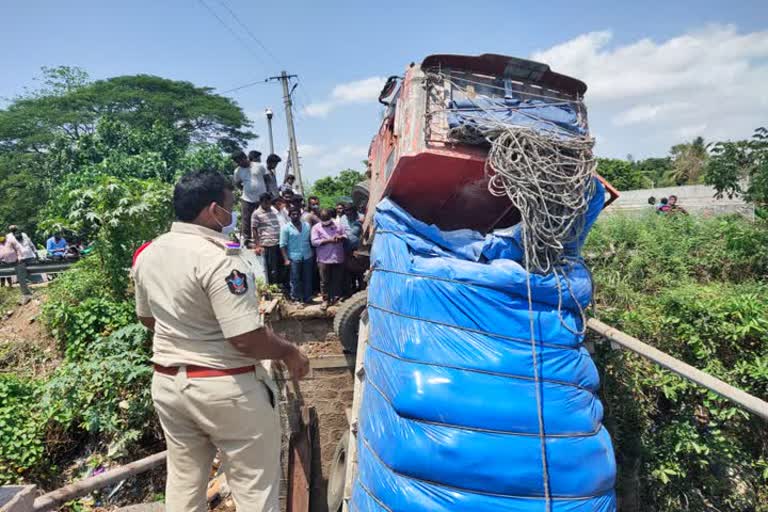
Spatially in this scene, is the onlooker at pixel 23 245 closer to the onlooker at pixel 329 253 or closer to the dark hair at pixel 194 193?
the onlooker at pixel 329 253

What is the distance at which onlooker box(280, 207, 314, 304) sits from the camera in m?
5.30

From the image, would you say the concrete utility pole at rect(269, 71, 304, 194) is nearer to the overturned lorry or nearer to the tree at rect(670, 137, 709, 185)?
the overturned lorry

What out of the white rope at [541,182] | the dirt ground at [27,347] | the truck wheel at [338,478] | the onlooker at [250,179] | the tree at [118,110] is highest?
the tree at [118,110]

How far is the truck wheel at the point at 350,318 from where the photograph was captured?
178 inches

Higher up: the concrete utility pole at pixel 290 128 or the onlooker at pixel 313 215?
the concrete utility pole at pixel 290 128

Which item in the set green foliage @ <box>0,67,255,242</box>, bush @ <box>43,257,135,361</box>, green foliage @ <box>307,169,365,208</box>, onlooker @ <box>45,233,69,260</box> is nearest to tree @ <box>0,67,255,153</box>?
green foliage @ <box>0,67,255,242</box>

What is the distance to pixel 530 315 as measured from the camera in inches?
103

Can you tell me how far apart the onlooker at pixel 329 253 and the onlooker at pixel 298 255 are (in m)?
0.12

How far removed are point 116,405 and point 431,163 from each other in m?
4.44

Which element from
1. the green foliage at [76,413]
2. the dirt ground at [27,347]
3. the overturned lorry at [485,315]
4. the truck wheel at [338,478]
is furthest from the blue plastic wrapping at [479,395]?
the dirt ground at [27,347]

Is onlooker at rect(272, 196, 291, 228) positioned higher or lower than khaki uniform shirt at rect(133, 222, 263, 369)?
higher

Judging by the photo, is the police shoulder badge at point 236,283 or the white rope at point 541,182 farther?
the white rope at point 541,182

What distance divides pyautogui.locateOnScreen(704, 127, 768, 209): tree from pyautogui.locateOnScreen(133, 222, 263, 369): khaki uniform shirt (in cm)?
684

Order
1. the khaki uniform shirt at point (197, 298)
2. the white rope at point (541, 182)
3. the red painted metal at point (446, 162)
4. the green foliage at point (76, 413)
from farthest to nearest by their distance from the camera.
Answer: the green foliage at point (76, 413)
the red painted metal at point (446, 162)
the white rope at point (541, 182)
the khaki uniform shirt at point (197, 298)
